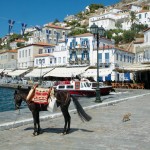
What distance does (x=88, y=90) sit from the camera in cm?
3247

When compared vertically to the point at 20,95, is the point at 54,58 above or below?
above

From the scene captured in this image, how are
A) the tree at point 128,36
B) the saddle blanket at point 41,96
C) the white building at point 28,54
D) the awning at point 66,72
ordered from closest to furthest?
1. the saddle blanket at point 41,96
2. the awning at point 66,72
3. the white building at point 28,54
4. the tree at point 128,36

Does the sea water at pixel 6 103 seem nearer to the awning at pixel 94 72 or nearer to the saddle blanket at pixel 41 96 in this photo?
the awning at pixel 94 72

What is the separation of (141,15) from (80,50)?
7228 centimetres

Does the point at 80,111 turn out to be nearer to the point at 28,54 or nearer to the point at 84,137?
the point at 84,137

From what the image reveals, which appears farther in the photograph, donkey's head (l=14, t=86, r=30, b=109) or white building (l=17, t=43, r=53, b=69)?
white building (l=17, t=43, r=53, b=69)


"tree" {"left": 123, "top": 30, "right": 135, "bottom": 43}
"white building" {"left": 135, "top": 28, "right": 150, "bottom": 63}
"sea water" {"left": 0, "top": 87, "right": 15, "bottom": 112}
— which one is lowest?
"sea water" {"left": 0, "top": 87, "right": 15, "bottom": 112}

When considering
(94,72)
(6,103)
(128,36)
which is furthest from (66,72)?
(128,36)

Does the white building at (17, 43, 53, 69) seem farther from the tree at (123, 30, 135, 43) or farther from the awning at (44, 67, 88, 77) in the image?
the tree at (123, 30, 135, 43)

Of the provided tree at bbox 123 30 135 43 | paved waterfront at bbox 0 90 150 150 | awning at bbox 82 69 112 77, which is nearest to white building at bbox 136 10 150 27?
tree at bbox 123 30 135 43

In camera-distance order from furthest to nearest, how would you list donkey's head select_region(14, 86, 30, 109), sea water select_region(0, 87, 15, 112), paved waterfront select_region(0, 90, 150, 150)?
sea water select_region(0, 87, 15, 112)
donkey's head select_region(14, 86, 30, 109)
paved waterfront select_region(0, 90, 150, 150)

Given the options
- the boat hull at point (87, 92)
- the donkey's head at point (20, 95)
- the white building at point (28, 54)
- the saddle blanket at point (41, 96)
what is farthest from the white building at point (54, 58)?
the saddle blanket at point (41, 96)

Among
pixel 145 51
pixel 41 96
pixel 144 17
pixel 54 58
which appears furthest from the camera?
pixel 144 17

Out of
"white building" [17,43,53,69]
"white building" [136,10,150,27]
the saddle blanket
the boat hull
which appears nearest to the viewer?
the saddle blanket
